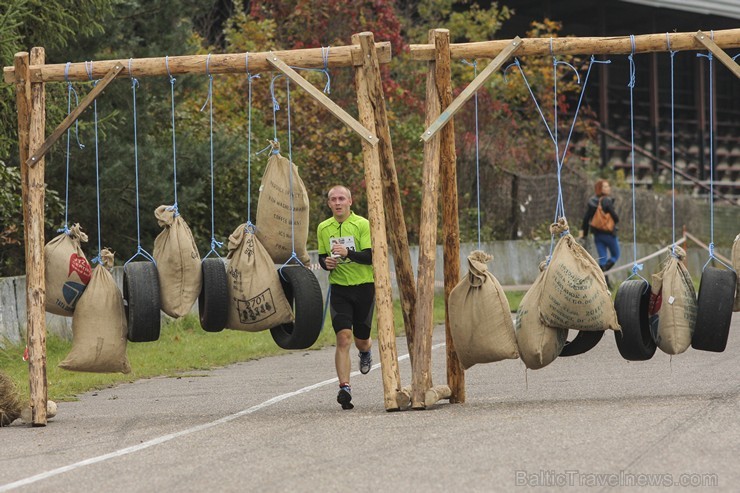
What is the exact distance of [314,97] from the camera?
36.6ft

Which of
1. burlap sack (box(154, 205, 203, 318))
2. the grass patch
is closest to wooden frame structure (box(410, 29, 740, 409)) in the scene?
burlap sack (box(154, 205, 203, 318))

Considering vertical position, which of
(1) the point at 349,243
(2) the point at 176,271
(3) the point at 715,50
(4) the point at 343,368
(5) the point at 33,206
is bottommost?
(4) the point at 343,368

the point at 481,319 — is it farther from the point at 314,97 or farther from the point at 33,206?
the point at 33,206

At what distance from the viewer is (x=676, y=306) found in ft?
35.2

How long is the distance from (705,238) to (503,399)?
71.1 feet

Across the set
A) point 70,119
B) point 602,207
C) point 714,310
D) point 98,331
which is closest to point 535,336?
point 714,310

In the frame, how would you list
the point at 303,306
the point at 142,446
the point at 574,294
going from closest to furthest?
the point at 142,446 → the point at 574,294 → the point at 303,306

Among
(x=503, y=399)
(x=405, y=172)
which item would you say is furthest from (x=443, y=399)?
(x=405, y=172)

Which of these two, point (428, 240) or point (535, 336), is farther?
point (428, 240)

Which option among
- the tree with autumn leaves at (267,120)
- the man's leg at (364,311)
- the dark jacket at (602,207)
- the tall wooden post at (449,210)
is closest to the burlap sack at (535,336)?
the tall wooden post at (449,210)

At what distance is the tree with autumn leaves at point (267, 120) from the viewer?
1973cm

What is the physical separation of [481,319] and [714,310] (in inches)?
70.5

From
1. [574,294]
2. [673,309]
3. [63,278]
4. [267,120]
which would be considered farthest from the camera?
[267,120]

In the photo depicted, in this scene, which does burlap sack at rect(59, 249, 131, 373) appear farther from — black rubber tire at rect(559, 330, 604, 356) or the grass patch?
black rubber tire at rect(559, 330, 604, 356)
